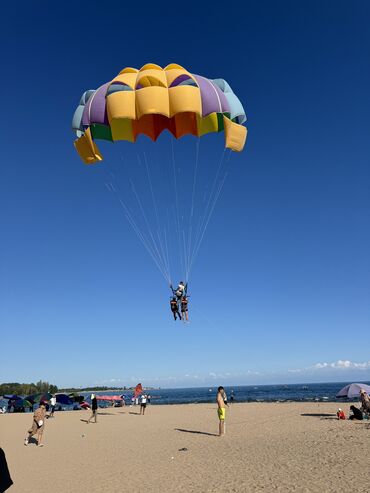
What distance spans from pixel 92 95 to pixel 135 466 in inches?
448

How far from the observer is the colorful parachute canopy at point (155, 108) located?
1245cm

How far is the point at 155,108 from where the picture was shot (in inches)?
485

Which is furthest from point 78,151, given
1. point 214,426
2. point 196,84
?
point 214,426

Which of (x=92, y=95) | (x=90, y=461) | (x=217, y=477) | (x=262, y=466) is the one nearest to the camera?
(x=217, y=477)

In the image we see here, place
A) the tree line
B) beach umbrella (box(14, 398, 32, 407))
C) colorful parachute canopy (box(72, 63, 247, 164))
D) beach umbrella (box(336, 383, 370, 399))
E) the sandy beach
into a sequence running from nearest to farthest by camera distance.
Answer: the sandy beach
colorful parachute canopy (box(72, 63, 247, 164))
beach umbrella (box(336, 383, 370, 399))
beach umbrella (box(14, 398, 32, 407))
the tree line

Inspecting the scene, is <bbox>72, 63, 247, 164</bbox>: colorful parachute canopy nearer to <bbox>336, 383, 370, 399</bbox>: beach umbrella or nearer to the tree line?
<bbox>336, 383, 370, 399</bbox>: beach umbrella

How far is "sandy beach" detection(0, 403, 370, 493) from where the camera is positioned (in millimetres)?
7594

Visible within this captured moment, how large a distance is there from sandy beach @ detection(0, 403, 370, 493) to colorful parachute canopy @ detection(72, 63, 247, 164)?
937cm

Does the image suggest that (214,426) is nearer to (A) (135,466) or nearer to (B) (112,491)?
(A) (135,466)

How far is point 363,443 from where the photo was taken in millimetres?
10750

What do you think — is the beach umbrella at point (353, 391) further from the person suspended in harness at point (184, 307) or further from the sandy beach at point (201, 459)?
the person suspended in harness at point (184, 307)

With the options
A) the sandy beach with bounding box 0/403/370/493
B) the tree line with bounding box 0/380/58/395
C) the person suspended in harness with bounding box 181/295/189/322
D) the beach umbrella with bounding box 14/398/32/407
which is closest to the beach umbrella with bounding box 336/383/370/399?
the sandy beach with bounding box 0/403/370/493

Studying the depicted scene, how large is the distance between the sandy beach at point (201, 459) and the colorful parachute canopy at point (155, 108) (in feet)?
30.7

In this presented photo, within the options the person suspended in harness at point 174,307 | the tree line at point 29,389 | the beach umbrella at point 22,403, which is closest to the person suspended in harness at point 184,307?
the person suspended in harness at point 174,307
